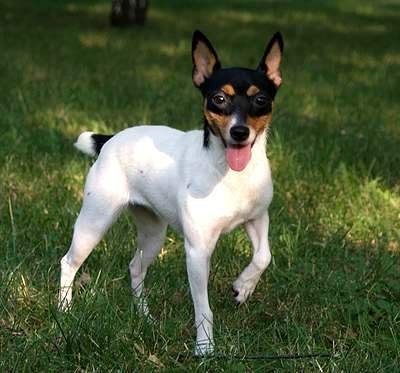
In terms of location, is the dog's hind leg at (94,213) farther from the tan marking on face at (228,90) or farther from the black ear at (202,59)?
the tan marking on face at (228,90)

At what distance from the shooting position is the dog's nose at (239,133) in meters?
3.83

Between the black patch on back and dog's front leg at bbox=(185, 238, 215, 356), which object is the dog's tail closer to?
the black patch on back

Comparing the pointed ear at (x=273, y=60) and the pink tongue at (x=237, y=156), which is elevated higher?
the pointed ear at (x=273, y=60)

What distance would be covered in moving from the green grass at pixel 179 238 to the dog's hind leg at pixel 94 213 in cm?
15

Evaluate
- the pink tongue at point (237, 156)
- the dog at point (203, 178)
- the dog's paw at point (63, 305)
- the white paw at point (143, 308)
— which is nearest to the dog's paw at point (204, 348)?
the dog at point (203, 178)

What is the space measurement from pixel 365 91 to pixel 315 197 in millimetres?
4492

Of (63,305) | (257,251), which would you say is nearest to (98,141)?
(63,305)

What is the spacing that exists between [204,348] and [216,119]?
95 cm

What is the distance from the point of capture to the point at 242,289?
4.35 m

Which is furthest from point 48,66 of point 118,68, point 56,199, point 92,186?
point 92,186

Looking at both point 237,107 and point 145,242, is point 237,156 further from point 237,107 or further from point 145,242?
point 145,242

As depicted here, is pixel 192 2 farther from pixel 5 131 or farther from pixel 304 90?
pixel 5 131

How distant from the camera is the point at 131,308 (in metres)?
4.09

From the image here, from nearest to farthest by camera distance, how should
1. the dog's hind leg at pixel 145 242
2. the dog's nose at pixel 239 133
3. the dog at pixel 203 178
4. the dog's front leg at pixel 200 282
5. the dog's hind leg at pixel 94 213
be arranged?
1. the dog's nose at pixel 239 133
2. the dog at pixel 203 178
3. the dog's front leg at pixel 200 282
4. the dog's hind leg at pixel 94 213
5. the dog's hind leg at pixel 145 242
